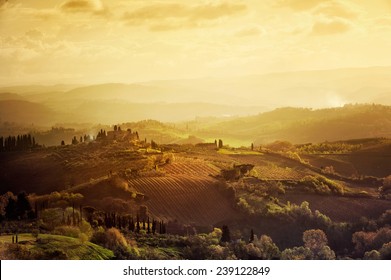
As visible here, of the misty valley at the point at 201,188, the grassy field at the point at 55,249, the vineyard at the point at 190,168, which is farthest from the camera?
the vineyard at the point at 190,168

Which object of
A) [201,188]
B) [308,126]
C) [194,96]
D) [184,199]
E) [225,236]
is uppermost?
[194,96]

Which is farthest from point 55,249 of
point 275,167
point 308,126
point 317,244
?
point 308,126

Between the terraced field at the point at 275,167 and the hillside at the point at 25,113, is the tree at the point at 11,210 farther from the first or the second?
the terraced field at the point at 275,167

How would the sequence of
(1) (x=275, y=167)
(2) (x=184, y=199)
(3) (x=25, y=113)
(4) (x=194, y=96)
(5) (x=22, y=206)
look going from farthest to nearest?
1. (4) (x=194, y=96)
2. (3) (x=25, y=113)
3. (1) (x=275, y=167)
4. (2) (x=184, y=199)
5. (5) (x=22, y=206)

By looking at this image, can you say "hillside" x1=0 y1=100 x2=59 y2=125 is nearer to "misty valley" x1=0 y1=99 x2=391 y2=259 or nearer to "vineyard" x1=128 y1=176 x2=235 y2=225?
"misty valley" x1=0 y1=99 x2=391 y2=259

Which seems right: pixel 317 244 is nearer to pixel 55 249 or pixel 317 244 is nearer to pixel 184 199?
pixel 184 199

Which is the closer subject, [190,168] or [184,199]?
[184,199]

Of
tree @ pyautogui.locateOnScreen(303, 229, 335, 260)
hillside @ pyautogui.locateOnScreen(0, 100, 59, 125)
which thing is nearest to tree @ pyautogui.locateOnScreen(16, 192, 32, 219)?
hillside @ pyautogui.locateOnScreen(0, 100, 59, 125)

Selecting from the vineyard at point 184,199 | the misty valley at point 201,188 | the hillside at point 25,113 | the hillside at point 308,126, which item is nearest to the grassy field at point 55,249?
the misty valley at point 201,188
